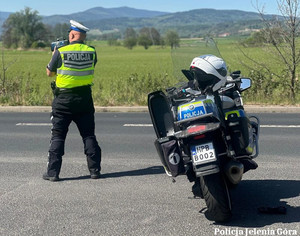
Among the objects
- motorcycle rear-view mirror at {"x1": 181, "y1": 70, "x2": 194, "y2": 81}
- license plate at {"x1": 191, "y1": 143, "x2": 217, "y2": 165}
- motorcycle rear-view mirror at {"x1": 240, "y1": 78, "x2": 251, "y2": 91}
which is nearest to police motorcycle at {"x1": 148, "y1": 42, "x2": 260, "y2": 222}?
license plate at {"x1": 191, "y1": 143, "x2": 217, "y2": 165}

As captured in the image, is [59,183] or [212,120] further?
[59,183]

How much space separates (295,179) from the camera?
6.53m

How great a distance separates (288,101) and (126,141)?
611cm

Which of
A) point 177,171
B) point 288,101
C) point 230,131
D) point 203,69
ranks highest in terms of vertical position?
point 203,69

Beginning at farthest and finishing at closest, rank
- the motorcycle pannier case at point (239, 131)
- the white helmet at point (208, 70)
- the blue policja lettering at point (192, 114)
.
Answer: the white helmet at point (208, 70) < the motorcycle pannier case at point (239, 131) < the blue policja lettering at point (192, 114)

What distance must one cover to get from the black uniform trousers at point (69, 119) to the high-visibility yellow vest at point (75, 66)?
104 mm

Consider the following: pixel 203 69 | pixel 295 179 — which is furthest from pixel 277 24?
pixel 203 69

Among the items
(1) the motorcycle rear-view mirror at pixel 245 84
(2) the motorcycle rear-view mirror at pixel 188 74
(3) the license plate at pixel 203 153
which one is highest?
(2) the motorcycle rear-view mirror at pixel 188 74

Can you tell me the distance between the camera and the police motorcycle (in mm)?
4691

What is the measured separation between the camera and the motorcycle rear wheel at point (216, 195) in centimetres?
479

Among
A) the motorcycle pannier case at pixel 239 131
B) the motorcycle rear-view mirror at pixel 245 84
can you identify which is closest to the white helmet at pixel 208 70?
the motorcycle pannier case at pixel 239 131

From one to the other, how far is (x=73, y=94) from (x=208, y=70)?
7.23ft

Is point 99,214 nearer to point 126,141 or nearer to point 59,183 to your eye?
point 59,183

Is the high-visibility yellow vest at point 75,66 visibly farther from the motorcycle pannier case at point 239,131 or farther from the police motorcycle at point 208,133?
the motorcycle pannier case at point 239,131
